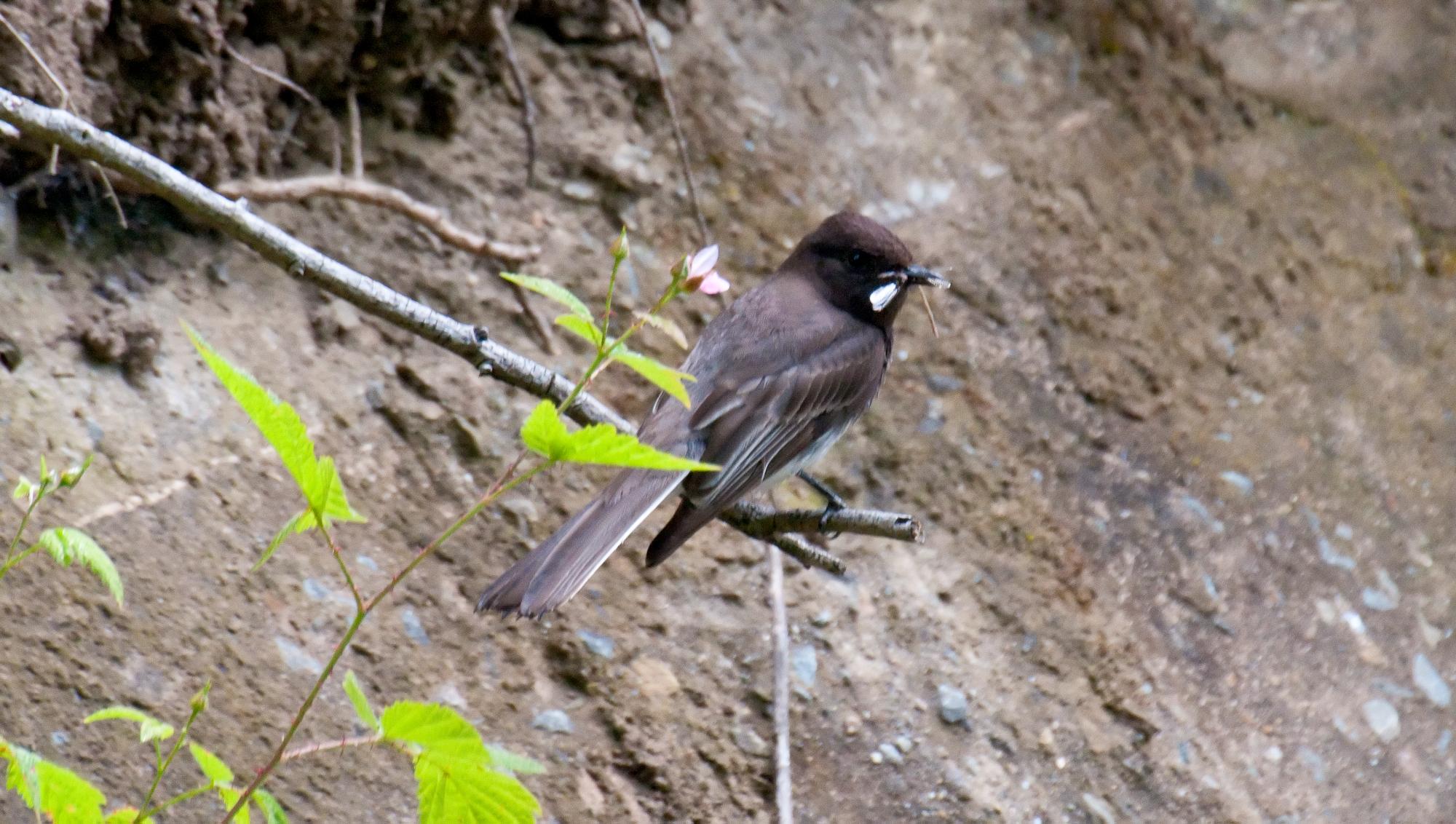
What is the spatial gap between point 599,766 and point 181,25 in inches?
94.6

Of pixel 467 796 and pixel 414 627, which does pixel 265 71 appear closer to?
pixel 414 627

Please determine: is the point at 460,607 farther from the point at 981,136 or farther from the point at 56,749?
the point at 981,136

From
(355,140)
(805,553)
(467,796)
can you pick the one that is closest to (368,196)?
(355,140)

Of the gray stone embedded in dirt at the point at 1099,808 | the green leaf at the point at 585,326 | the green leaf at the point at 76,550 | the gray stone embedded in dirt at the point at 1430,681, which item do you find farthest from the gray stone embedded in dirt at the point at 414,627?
the gray stone embedded in dirt at the point at 1430,681

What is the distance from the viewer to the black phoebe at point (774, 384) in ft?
11.1

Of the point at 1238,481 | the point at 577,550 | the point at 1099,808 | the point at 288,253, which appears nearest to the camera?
the point at 288,253

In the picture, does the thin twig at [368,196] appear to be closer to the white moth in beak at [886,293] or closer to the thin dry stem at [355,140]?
the thin dry stem at [355,140]

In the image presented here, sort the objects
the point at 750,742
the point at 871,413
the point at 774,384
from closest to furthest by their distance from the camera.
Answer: the point at 750,742 → the point at 774,384 → the point at 871,413

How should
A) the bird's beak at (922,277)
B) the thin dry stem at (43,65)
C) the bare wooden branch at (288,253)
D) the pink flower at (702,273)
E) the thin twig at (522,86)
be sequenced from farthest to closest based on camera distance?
the thin twig at (522,86) < the bird's beak at (922,277) < the thin dry stem at (43,65) < the bare wooden branch at (288,253) < the pink flower at (702,273)

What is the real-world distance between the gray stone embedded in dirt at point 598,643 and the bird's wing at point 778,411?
68 centimetres

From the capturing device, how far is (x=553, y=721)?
378 centimetres

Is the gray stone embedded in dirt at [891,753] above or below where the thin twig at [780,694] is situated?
below

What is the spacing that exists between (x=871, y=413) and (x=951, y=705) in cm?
117

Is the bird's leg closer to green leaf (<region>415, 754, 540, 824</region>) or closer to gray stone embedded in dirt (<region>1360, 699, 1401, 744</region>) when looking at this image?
green leaf (<region>415, 754, 540, 824</region>)
